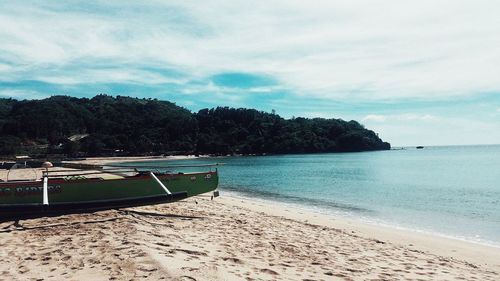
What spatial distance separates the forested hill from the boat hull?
108154mm

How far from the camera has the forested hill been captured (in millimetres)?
125188

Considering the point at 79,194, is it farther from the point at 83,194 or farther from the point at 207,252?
the point at 207,252

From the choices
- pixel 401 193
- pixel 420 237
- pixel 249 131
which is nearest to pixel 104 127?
pixel 249 131

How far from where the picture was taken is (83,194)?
446 inches

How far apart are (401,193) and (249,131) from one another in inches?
5210

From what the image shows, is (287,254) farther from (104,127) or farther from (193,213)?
(104,127)

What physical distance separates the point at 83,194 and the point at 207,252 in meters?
6.16

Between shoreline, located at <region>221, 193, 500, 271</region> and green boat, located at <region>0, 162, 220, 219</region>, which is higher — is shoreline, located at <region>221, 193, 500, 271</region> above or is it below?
below

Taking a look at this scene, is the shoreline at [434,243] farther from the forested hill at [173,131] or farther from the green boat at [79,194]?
the forested hill at [173,131]

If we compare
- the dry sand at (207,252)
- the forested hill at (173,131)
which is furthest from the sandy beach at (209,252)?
the forested hill at (173,131)

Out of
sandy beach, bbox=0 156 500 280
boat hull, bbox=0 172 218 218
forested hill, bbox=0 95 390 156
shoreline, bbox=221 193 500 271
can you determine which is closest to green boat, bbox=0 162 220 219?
boat hull, bbox=0 172 218 218

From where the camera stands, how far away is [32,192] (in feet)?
35.8

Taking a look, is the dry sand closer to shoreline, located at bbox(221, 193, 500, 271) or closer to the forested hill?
shoreline, located at bbox(221, 193, 500, 271)

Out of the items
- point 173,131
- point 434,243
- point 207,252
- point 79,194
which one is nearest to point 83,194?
point 79,194
